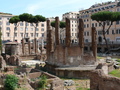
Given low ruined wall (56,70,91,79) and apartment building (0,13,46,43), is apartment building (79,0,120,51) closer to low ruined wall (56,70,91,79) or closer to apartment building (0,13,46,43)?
apartment building (0,13,46,43)

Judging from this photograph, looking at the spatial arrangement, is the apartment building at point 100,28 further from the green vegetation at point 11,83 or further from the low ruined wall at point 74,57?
the green vegetation at point 11,83

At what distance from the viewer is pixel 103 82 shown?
992 centimetres

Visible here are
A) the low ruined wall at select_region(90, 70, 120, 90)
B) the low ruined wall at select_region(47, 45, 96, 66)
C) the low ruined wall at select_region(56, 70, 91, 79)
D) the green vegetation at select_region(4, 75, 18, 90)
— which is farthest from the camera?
the low ruined wall at select_region(47, 45, 96, 66)

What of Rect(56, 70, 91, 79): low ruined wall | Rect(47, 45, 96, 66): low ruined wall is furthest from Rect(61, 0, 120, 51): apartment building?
Rect(56, 70, 91, 79): low ruined wall

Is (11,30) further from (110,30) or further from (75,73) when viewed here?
(75,73)

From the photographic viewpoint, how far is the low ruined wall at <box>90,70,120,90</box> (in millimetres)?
9009

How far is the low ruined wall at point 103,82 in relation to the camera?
901 centimetres

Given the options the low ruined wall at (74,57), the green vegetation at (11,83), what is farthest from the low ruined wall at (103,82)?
the low ruined wall at (74,57)

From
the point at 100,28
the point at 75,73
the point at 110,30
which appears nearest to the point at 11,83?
the point at 75,73

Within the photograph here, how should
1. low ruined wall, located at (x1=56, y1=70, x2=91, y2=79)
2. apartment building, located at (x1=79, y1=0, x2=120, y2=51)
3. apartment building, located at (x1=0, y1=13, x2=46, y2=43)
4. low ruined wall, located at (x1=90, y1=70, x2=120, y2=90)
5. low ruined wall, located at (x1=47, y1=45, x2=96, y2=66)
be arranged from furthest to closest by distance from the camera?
apartment building, located at (x1=0, y1=13, x2=46, y2=43), apartment building, located at (x1=79, y1=0, x2=120, y2=51), low ruined wall, located at (x1=47, y1=45, x2=96, y2=66), low ruined wall, located at (x1=56, y1=70, x2=91, y2=79), low ruined wall, located at (x1=90, y1=70, x2=120, y2=90)

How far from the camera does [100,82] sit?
10.2 metres

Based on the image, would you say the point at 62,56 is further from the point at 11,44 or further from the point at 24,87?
the point at 11,44

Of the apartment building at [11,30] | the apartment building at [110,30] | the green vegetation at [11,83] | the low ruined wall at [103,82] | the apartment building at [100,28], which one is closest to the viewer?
the low ruined wall at [103,82]

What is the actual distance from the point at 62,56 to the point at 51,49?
2936mm
